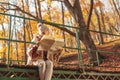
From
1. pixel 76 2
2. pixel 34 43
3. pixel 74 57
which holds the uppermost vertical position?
pixel 76 2

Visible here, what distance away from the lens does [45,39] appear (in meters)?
5.23

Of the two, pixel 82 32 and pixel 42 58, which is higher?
pixel 82 32

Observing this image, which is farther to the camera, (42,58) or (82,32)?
(82,32)

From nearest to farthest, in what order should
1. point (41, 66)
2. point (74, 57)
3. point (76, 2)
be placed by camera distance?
point (41, 66) < point (76, 2) < point (74, 57)

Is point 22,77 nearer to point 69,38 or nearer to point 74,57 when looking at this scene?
point 74,57

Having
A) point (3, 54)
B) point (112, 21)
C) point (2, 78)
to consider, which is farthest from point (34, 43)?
point (112, 21)

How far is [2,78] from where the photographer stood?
17.0ft

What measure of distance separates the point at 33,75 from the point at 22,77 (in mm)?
268

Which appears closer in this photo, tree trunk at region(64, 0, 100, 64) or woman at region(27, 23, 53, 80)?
woman at region(27, 23, 53, 80)

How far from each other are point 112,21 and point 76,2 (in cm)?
2923

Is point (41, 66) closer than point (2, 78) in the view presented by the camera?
No

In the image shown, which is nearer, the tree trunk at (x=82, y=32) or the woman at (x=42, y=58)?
the woman at (x=42, y=58)

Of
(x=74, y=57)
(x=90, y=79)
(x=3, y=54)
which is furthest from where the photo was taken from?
(x=3, y=54)

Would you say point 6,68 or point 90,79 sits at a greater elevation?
point 6,68
